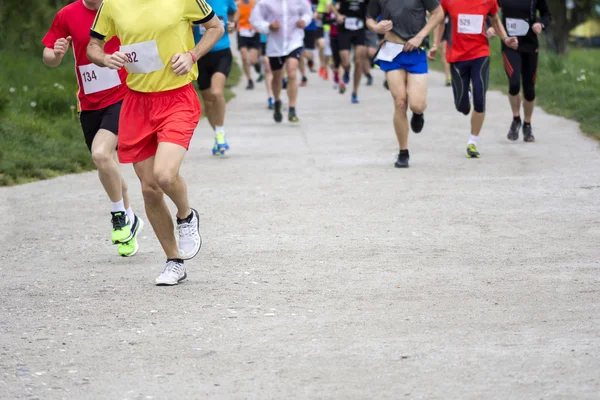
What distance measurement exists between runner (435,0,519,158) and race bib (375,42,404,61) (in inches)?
34.5

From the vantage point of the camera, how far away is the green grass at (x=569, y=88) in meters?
15.0

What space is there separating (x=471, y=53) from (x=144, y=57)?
584 centimetres

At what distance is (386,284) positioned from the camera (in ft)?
21.3

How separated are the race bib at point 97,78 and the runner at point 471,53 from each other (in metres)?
4.86

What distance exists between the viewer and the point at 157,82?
21.9 feet

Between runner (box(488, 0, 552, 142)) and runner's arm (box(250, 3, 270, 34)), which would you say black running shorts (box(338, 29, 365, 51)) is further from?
runner (box(488, 0, 552, 142))

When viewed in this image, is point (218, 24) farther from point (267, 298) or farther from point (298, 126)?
point (298, 126)

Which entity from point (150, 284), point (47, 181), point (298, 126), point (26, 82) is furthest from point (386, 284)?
point (26, 82)

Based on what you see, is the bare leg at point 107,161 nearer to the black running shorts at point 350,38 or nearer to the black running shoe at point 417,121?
the black running shoe at point 417,121

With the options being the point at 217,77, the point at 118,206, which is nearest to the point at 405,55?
the point at 217,77

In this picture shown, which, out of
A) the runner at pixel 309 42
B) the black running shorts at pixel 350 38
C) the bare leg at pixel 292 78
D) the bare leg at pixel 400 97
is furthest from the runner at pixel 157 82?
the runner at pixel 309 42

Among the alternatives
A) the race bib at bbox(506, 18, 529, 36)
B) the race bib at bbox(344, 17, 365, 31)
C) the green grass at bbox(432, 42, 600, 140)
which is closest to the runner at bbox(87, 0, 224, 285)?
the race bib at bbox(506, 18, 529, 36)

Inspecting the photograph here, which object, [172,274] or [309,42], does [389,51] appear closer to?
[172,274]

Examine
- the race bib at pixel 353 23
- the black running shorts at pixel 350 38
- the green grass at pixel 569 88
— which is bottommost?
the green grass at pixel 569 88
